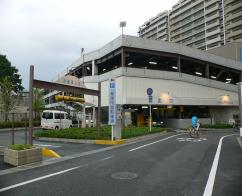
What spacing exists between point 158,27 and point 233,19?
4896cm

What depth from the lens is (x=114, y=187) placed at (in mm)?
6949

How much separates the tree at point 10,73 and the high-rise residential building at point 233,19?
Answer: 188 ft

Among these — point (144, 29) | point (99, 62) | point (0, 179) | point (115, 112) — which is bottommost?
point (0, 179)

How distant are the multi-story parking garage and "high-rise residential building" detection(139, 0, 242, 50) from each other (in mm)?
39519

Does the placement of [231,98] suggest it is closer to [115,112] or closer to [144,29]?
[115,112]

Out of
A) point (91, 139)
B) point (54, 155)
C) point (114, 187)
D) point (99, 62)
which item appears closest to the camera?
point (114, 187)

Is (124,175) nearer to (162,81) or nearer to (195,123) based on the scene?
(195,123)

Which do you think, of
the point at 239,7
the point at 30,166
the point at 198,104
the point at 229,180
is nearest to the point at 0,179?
the point at 30,166

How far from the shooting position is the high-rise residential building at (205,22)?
80.8 meters

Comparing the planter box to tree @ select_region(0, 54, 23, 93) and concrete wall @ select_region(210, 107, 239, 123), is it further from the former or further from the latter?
tree @ select_region(0, 54, 23, 93)

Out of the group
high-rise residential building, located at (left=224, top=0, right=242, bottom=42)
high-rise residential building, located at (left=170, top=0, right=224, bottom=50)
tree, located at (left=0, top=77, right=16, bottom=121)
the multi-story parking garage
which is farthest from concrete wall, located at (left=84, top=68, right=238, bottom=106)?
high-rise residential building, located at (left=170, top=0, right=224, bottom=50)

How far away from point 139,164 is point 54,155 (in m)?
4.41

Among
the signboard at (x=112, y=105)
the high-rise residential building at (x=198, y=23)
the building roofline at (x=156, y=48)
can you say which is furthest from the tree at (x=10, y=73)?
the high-rise residential building at (x=198, y=23)

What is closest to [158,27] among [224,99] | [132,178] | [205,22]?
[205,22]
